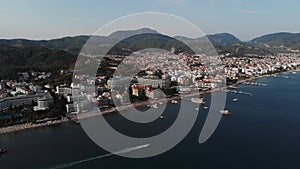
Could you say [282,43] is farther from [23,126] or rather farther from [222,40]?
[23,126]

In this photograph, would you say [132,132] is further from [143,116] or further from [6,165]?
[6,165]

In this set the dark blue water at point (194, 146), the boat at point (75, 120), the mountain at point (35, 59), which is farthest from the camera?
the mountain at point (35, 59)

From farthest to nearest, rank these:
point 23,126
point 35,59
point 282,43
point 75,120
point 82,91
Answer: point 282,43 < point 35,59 < point 82,91 < point 75,120 < point 23,126

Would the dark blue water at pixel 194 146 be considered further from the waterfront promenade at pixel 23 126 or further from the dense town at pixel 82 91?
the dense town at pixel 82 91

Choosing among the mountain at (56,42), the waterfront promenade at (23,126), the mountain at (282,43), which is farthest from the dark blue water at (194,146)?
the mountain at (282,43)

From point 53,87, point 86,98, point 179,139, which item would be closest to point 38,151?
point 179,139

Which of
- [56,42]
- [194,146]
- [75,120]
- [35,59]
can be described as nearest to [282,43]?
[56,42]

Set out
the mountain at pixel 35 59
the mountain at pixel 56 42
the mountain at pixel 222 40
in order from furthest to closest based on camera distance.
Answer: the mountain at pixel 222 40, the mountain at pixel 56 42, the mountain at pixel 35 59
